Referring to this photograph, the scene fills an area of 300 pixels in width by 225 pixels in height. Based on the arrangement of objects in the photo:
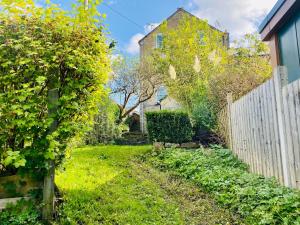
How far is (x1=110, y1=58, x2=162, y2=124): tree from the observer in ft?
51.3

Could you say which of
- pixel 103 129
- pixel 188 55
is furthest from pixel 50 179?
pixel 188 55

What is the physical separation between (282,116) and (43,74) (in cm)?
367

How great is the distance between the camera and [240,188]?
4445mm

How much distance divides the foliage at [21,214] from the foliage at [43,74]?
44 cm

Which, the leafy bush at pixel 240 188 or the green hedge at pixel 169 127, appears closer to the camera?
the leafy bush at pixel 240 188

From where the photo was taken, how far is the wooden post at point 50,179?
3.65 m

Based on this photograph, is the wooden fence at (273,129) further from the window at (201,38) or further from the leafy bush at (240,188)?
the window at (201,38)

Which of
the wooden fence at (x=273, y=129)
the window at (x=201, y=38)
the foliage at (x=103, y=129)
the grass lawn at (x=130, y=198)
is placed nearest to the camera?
the grass lawn at (x=130, y=198)

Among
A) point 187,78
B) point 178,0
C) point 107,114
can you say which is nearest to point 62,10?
point 107,114

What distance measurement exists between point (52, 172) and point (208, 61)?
12041 mm

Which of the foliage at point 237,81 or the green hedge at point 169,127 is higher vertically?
the foliage at point 237,81

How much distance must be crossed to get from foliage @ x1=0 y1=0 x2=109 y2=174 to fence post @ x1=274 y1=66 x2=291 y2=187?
2879mm

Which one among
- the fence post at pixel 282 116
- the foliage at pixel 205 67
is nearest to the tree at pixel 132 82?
the foliage at pixel 205 67

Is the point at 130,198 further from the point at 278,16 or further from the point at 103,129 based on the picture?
the point at 103,129
